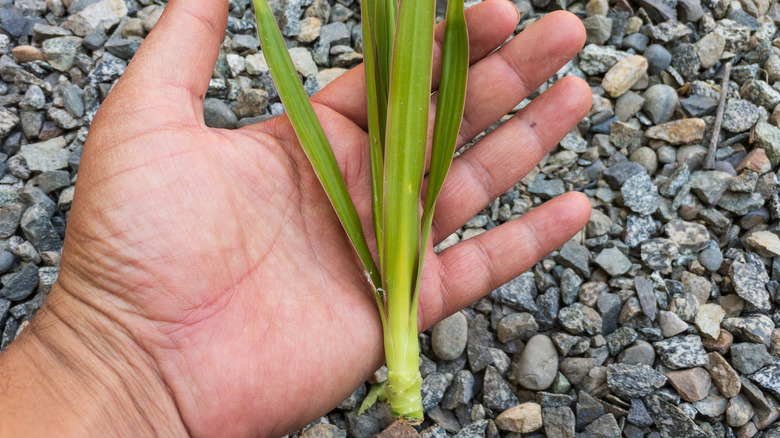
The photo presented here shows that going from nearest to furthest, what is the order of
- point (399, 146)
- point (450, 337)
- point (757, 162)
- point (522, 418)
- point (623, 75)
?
point (399, 146) → point (522, 418) → point (450, 337) → point (757, 162) → point (623, 75)

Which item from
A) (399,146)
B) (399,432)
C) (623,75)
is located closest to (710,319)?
(623,75)

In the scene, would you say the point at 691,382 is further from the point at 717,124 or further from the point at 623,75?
the point at 623,75

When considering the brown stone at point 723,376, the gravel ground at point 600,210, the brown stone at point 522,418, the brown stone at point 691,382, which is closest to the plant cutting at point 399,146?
the gravel ground at point 600,210

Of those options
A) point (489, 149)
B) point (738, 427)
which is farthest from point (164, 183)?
point (738, 427)

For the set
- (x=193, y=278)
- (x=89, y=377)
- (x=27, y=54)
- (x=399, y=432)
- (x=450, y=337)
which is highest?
(x=27, y=54)

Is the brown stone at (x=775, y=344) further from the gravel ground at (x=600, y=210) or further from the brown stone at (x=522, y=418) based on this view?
the brown stone at (x=522, y=418)

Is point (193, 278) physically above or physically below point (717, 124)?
above
